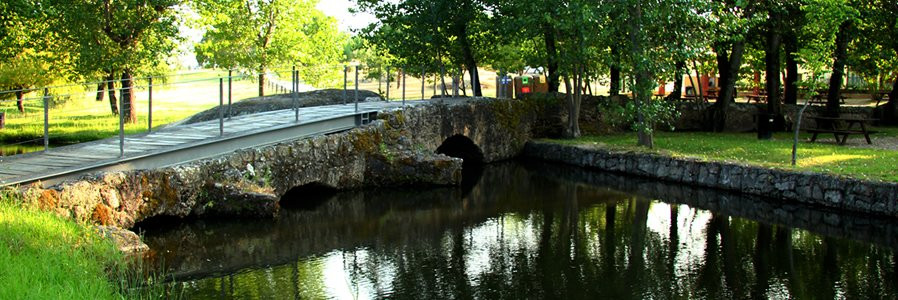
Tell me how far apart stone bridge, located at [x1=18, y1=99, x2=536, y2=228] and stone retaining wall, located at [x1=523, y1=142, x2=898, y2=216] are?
3.14 m

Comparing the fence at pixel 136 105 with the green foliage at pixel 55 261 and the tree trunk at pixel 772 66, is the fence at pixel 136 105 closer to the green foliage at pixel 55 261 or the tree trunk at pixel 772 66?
the green foliage at pixel 55 261

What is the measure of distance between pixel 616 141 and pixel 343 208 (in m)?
12.0

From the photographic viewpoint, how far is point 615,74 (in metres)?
→ 33.9

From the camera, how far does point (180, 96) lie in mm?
20500

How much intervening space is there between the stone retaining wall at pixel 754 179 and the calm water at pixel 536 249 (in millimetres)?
426

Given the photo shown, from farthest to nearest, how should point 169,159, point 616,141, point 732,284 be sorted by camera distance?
1. point 616,141
2. point 169,159
3. point 732,284

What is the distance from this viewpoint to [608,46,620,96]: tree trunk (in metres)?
27.2

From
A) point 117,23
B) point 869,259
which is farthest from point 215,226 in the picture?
point 117,23

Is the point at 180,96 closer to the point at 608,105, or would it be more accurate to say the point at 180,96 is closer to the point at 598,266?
the point at 598,266

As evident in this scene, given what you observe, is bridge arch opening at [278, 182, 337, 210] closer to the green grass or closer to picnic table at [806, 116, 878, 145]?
the green grass

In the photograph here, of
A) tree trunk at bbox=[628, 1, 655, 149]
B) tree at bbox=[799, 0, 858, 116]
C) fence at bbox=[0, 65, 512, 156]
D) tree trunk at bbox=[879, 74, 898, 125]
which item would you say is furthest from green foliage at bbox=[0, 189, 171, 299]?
tree trunk at bbox=[879, 74, 898, 125]

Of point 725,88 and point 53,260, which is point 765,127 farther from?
point 53,260

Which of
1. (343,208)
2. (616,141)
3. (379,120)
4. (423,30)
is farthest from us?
(423,30)

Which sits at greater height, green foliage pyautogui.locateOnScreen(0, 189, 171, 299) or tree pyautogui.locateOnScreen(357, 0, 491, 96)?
tree pyautogui.locateOnScreen(357, 0, 491, 96)
